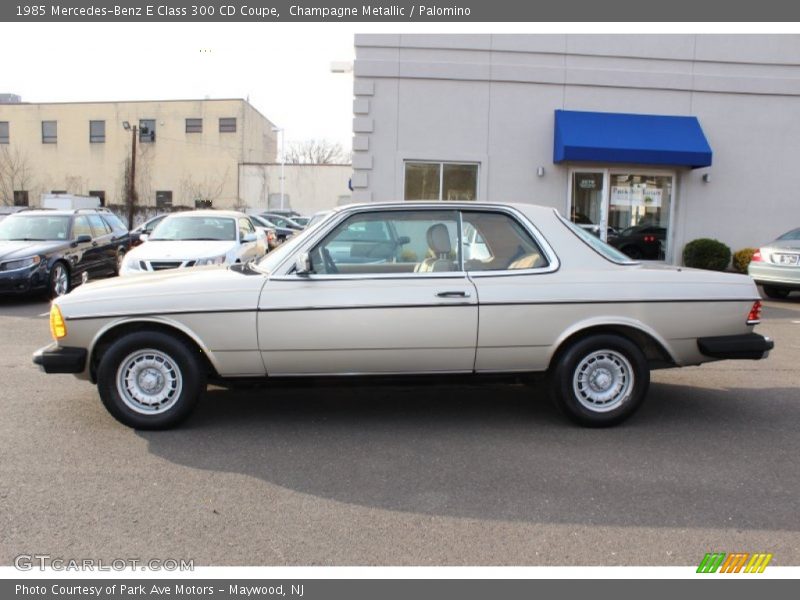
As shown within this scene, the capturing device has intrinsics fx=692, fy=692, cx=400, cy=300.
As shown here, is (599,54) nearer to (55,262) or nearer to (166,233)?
(166,233)

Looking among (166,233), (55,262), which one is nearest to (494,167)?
(166,233)

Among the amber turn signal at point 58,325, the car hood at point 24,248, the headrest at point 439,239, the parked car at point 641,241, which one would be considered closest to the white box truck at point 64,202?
the car hood at point 24,248

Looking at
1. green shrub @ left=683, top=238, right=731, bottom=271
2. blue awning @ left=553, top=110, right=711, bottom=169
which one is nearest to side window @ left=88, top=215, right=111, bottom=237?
blue awning @ left=553, top=110, right=711, bottom=169

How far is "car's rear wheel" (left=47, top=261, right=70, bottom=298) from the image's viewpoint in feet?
38.7

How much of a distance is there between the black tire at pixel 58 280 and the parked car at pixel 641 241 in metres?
11.5

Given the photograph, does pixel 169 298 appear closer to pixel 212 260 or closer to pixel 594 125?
pixel 212 260

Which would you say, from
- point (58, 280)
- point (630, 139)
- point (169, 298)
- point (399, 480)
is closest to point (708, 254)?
point (630, 139)

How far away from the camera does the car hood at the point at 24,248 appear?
37.5ft

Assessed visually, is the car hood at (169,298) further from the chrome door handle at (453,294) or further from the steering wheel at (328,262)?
the chrome door handle at (453,294)

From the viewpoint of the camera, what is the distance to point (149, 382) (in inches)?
194

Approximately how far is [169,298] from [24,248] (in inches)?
332

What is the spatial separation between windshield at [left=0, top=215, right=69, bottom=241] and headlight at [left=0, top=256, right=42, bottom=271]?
1.13m

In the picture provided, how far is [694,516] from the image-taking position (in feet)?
12.2

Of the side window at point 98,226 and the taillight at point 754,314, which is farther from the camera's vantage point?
the side window at point 98,226
